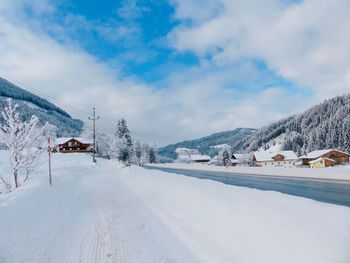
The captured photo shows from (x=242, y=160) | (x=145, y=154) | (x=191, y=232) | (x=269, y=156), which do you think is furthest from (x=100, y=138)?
(x=191, y=232)

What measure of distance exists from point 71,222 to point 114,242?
10.6 ft

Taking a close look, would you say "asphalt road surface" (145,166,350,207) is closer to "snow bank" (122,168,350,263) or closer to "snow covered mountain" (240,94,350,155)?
"snow bank" (122,168,350,263)

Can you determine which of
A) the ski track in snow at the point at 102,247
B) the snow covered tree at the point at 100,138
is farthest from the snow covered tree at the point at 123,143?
the ski track in snow at the point at 102,247

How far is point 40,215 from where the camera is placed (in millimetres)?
9828

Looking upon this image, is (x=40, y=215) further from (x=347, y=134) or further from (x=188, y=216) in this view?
(x=347, y=134)

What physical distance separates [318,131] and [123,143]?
81.2 meters

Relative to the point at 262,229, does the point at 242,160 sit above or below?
below

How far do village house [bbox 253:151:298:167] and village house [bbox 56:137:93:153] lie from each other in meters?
63.1

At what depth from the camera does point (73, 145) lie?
97.4m

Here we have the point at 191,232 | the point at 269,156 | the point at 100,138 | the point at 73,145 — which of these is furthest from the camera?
the point at 269,156

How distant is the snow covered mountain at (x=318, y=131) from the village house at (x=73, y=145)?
84.5m

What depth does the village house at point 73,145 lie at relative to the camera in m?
96.2

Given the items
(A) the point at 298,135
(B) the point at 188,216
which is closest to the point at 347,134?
(A) the point at 298,135

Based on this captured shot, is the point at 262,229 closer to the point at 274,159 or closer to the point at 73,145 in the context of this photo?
the point at 73,145
